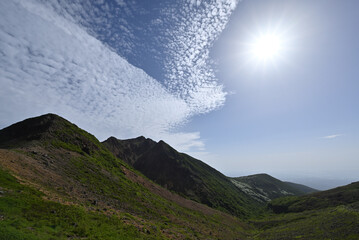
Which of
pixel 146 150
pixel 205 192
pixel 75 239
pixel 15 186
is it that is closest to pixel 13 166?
pixel 15 186

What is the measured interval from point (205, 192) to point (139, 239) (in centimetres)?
8946

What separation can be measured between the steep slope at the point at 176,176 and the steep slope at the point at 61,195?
67259mm

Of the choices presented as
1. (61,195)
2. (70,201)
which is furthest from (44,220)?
(61,195)

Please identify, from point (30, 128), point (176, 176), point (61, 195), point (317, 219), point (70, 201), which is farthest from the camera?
point (176, 176)

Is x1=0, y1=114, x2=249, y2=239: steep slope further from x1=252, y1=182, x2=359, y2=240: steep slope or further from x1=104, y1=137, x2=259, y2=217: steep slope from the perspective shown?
x1=104, y1=137, x2=259, y2=217: steep slope

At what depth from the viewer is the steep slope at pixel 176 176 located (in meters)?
100

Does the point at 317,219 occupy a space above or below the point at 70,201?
below

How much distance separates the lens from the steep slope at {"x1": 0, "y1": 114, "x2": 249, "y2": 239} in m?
16.6

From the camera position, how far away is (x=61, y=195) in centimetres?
2478

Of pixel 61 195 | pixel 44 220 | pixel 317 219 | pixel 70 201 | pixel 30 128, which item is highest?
pixel 30 128

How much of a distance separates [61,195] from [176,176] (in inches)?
3787

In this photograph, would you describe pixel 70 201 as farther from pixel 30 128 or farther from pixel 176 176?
pixel 176 176

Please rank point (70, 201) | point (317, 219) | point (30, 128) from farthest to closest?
point (317, 219)
point (30, 128)
point (70, 201)

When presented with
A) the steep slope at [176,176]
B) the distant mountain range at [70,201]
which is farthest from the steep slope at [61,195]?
the steep slope at [176,176]
